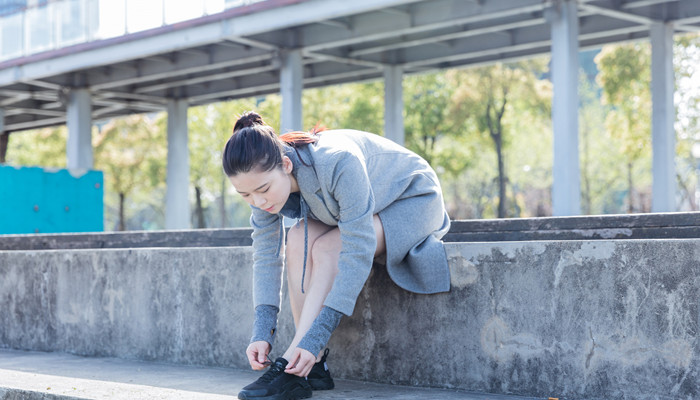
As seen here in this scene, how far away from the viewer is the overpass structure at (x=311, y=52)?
608 inches

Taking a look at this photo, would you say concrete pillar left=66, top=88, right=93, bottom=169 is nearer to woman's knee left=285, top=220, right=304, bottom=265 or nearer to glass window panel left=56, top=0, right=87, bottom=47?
glass window panel left=56, top=0, right=87, bottom=47

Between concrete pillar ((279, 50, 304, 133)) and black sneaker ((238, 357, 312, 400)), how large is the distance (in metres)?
15.7

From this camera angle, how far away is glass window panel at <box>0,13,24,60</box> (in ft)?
68.0

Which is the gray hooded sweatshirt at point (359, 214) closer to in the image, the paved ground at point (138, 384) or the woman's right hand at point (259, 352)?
the woman's right hand at point (259, 352)

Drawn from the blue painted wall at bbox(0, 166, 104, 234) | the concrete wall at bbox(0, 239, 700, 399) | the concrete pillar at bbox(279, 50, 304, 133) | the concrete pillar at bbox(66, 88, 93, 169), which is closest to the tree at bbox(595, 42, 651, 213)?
the concrete pillar at bbox(279, 50, 304, 133)

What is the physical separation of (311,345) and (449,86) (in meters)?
30.2

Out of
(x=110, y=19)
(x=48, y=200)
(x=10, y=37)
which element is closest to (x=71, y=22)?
(x=110, y=19)

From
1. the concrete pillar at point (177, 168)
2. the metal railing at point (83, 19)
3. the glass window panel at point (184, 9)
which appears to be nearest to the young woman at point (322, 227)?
the metal railing at point (83, 19)

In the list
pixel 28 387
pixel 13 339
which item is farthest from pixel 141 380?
pixel 13 339

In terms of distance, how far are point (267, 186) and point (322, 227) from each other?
418 mm

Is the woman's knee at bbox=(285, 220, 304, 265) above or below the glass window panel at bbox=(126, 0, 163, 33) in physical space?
Answer: below

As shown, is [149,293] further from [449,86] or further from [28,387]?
[449,86]

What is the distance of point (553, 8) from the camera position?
15047 mm

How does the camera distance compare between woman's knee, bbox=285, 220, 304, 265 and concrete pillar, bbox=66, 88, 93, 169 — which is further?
concrete pillar, bbox=66, 88, 93, 169
